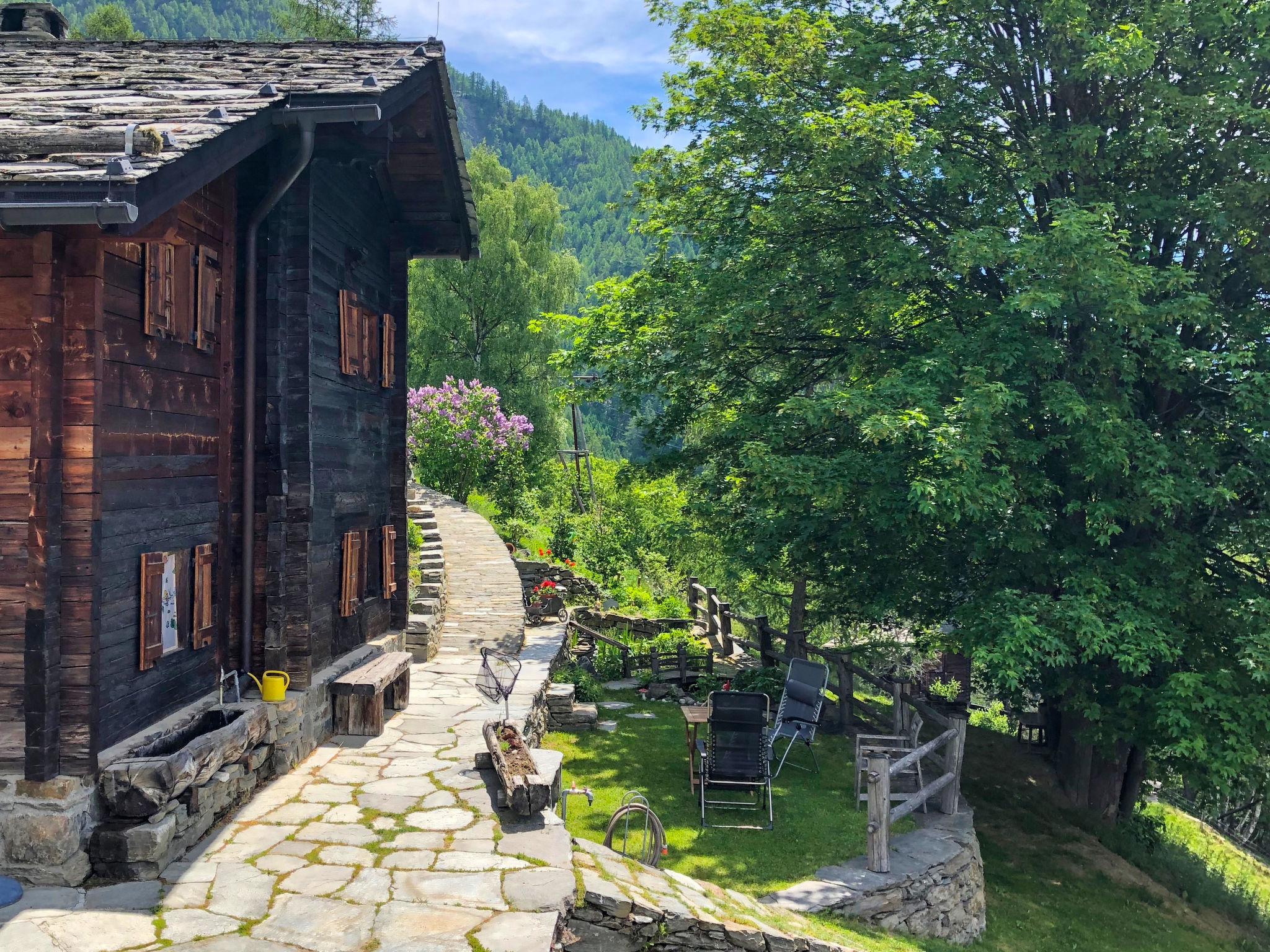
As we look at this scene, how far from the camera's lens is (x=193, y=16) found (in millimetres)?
161750

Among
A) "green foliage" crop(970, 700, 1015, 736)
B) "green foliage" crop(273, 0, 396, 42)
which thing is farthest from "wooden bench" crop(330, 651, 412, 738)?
"green foliage" crop(273, 0, 396, 42)

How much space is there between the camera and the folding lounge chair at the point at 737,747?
968cm

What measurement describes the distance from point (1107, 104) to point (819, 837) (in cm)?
982

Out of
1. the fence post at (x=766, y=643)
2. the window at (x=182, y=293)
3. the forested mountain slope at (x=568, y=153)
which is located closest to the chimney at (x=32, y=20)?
the window at (x=182, y=293)

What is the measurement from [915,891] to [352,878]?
215 inches

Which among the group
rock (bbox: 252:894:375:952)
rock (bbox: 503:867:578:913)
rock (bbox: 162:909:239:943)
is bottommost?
rock (bbox: 503:867:578:913)

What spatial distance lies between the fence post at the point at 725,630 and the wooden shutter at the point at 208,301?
12.9 m

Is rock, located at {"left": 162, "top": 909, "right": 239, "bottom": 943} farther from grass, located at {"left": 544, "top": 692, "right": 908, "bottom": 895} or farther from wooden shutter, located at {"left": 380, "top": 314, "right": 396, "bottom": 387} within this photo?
wooden shutter, located at {"left": 380, "top": 314, "right": 396, "bottom": 387}

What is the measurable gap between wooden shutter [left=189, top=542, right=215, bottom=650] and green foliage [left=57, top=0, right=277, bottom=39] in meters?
163

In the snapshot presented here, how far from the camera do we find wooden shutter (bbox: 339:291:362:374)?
9305mm

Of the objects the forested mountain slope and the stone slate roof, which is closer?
the stone slate roof

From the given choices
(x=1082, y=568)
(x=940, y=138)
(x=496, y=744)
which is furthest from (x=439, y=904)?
(x=940, y=138)

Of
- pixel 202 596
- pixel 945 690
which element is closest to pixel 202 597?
pixel 202 596

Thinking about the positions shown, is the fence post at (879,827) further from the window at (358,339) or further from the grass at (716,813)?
the window at (358,339)
